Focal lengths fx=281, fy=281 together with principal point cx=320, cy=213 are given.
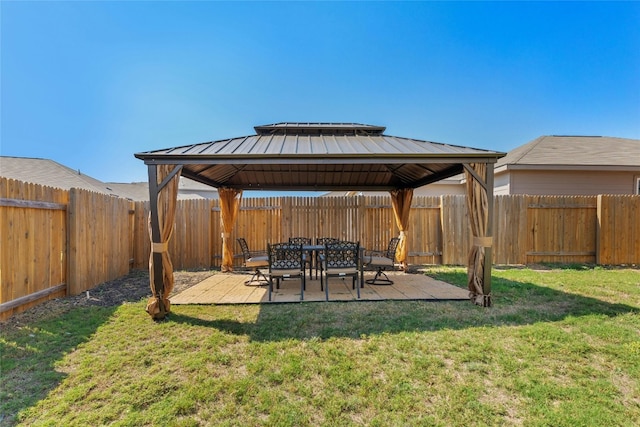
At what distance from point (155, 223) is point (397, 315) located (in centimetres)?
398

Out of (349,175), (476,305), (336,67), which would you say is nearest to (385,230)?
(349,175)

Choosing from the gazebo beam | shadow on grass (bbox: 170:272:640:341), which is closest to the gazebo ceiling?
the gazebo beam

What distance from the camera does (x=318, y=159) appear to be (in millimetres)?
4609

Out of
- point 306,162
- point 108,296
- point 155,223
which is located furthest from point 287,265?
point 108,296

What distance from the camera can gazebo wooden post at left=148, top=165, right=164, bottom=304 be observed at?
4.32 meters

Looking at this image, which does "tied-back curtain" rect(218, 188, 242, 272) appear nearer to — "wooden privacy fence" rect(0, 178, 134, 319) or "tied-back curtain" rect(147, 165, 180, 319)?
"wooden privacy fence" rect(0, 178, 134, 319)

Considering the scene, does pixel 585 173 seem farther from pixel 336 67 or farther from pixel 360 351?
pixel 360 351

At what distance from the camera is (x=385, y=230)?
8.95 m

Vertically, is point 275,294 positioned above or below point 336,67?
below

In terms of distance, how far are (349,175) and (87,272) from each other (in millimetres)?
6288

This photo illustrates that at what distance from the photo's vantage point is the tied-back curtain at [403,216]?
7875 mm

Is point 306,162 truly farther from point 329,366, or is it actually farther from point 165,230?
point 329,366

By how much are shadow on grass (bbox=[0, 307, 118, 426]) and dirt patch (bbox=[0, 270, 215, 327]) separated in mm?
205

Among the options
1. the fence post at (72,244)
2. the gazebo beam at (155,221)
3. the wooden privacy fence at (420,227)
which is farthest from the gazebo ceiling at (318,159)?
the fence post at (72,244)
